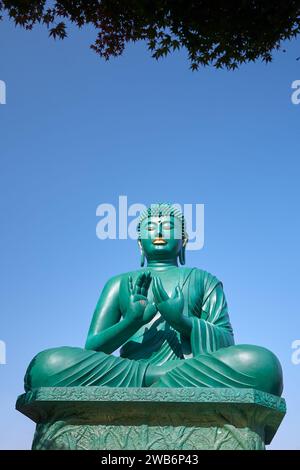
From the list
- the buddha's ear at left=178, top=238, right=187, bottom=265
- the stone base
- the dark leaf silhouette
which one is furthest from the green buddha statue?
the dark leaf silhouette

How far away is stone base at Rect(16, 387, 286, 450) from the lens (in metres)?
6.38

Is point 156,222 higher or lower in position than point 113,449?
higher

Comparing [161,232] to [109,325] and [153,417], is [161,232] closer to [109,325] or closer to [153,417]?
[109,325]

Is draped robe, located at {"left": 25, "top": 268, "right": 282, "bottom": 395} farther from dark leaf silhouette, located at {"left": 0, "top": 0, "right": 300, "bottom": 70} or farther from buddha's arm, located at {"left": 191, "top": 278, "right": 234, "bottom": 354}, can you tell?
dark leaf silhouette, located at {"left": 0, "top": 0, "right": 300, "bottom": 70}

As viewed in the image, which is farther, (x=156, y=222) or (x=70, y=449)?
(x=156, y=222)

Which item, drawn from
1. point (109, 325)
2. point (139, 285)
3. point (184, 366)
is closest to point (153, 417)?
point (184, 366)

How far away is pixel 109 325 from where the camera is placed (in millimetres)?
8055

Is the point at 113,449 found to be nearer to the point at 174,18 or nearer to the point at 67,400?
the point at 67,400

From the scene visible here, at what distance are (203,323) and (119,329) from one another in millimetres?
817

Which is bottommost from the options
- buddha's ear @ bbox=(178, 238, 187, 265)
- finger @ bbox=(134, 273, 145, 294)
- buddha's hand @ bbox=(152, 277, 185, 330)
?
buddha's hand @ bbox=(152, 277, 185, 330)

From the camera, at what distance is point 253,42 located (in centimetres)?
629

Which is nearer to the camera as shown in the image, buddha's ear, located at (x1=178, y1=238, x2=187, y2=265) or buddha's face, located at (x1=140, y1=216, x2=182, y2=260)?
buddha's face, located at (x1=140, y1=216, x2=182, y2=260)

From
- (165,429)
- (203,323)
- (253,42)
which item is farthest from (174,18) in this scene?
(165,429)

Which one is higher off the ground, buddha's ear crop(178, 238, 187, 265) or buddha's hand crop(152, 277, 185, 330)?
buddha's ear crop(178, 238, 187, 265)
